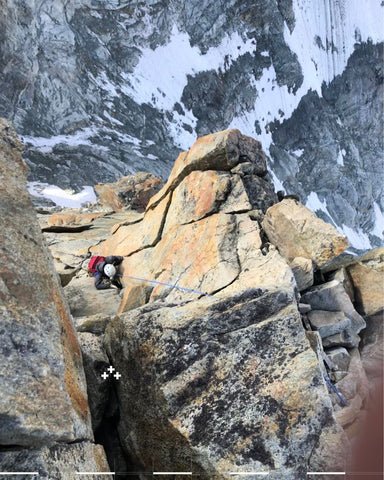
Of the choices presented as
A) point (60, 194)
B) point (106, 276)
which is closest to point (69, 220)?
point (106, 276)

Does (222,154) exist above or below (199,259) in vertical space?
above

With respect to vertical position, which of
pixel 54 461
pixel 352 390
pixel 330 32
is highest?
pixel 330 32

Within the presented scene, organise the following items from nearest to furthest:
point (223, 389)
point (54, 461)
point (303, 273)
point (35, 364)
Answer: point (54, 461) → point (35, 364) → point (223, 389) → point (303, 273)

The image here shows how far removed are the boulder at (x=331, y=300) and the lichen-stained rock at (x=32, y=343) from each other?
6.43 m

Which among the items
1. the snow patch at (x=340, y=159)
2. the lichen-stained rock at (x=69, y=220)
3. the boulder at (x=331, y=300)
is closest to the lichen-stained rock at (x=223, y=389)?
the boulder at (x=331, y=300)

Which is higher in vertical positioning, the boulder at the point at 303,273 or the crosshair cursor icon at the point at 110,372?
the boulder at the point at 303,273

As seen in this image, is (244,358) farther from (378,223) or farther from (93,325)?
(378,223)

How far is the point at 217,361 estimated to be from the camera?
5391mm

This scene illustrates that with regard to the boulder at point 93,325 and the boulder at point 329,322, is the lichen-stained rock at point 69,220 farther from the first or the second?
the boulder at point 329,322

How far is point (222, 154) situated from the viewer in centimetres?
1273

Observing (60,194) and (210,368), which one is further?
(60,194)

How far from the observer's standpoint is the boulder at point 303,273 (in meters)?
9.22

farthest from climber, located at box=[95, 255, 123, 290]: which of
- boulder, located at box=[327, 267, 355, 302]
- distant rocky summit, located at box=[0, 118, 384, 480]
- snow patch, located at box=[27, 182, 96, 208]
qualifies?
snow patch, located at box=[27, 182, 96, 208]

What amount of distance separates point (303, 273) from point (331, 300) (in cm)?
109
